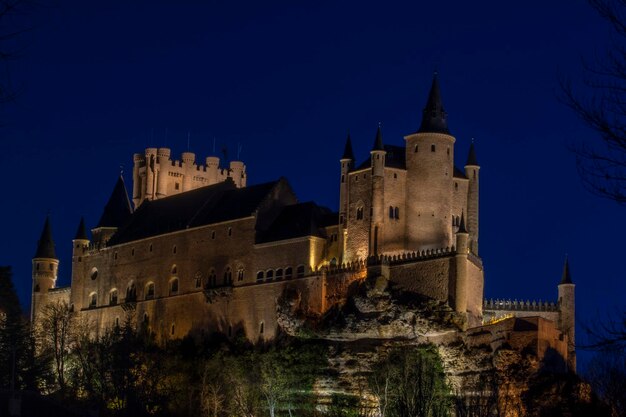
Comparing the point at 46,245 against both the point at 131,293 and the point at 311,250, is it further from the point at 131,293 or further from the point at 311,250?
the point at 311,250

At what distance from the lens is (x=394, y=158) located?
8925cm

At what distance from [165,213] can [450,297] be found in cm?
3349

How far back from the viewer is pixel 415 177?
287 ft

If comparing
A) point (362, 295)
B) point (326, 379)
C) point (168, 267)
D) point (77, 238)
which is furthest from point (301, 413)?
point (77, 238)

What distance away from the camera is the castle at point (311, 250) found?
3346 inches

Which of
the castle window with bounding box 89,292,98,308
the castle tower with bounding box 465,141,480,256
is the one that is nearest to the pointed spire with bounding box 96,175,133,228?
the castle window with bounding box 89,292,98,308

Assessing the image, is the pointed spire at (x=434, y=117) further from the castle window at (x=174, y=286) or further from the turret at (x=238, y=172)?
the turret at (x=238, y=172)

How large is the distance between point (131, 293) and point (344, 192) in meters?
24.4

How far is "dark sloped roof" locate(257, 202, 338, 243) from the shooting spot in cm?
9138

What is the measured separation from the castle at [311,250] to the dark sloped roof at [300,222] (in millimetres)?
123

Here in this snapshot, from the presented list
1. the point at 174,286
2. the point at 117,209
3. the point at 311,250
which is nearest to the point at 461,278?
the point at 311,250

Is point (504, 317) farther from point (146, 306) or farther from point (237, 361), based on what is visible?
point (146, 306)

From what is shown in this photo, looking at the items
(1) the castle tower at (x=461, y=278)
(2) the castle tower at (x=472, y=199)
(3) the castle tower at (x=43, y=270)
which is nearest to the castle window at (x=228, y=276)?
(2) the castle tower at (x=472, y=199)

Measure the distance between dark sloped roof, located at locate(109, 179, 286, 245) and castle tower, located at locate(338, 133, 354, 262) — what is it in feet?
25.3
